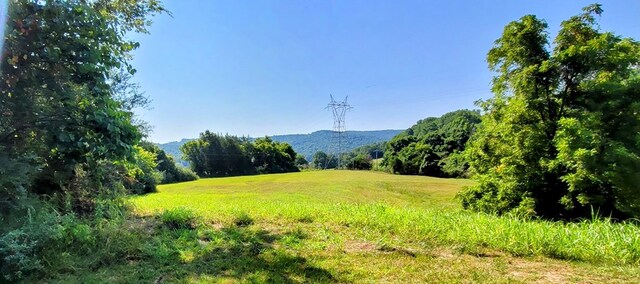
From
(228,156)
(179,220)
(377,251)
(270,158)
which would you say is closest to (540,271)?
(377,251)

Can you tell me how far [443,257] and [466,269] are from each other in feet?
1.40

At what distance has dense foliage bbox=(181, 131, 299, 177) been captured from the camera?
5669 centimetres

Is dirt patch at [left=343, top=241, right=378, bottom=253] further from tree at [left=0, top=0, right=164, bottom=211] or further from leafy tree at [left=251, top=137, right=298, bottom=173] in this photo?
leafy tree at [left=251, top=137, right=298, bottom=173]

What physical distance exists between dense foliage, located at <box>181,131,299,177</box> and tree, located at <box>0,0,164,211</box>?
172ft

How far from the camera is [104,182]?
20.7 ft

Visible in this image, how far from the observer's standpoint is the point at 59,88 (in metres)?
3.94

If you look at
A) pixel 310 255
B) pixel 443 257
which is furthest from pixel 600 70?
pixel 310 255

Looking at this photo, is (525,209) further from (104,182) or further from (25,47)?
(25,47)

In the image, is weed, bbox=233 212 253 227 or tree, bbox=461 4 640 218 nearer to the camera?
weed, bbox=233 212 253 227

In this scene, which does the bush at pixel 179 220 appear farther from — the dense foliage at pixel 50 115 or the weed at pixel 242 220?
the dense foliage at pixel 50 115

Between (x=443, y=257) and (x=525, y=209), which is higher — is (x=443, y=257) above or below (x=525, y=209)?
above

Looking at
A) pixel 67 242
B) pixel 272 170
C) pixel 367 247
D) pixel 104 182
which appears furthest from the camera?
pixel 272 170

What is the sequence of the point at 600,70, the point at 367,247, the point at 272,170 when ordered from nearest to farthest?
the point at 367,247, the point at 600,70, the point at 272,170

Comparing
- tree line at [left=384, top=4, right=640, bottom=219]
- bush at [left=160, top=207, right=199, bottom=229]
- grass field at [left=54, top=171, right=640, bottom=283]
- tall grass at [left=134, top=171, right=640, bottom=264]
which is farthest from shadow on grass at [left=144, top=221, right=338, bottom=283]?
tree line at [left=384, top=4, right=640, bottom=219]
